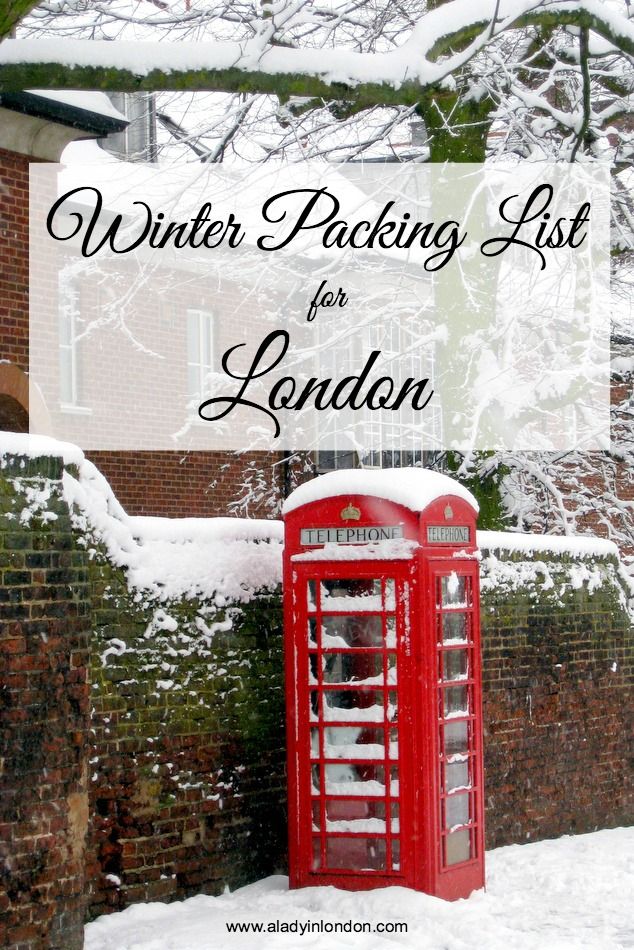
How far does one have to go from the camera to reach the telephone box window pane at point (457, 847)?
25.3 feet

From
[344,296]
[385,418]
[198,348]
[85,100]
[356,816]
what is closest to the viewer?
[356,816]

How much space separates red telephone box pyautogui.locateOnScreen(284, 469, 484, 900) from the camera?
7.48 m

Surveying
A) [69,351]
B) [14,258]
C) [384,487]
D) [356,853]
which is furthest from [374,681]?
[69,351]

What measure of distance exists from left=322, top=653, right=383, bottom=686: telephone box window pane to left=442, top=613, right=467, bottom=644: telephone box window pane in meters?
0.45

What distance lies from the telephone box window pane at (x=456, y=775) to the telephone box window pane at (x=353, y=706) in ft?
1.86

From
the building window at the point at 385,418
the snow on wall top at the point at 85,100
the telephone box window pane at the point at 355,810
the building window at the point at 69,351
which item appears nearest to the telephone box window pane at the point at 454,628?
the telephone box window pane at the point at 355,810

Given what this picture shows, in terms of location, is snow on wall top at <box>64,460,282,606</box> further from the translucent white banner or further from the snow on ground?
the translucent white banner

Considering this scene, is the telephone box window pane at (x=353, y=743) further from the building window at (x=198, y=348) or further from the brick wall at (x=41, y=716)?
the building window at (x=198, y=348)

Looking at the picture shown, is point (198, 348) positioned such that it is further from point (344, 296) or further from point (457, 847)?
point (457, 847)

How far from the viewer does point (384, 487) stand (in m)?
7.58

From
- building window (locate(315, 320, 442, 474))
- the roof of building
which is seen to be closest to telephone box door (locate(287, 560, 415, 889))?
the roof of building

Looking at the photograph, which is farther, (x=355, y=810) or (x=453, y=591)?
(x=453, y=591)

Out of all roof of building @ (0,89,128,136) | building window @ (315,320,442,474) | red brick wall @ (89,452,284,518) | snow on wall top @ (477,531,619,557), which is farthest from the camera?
red brick wall @ (89,452,284,518)

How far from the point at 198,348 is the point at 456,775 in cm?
1116
